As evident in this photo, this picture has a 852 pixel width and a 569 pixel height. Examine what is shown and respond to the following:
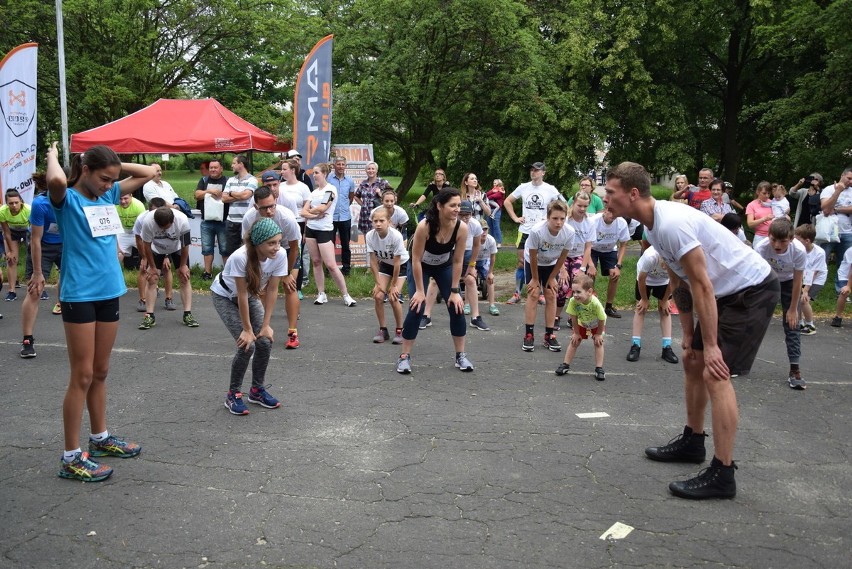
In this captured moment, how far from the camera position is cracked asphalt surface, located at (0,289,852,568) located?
3832 mm

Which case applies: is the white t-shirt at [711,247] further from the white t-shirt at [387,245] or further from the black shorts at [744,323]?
the white t-shirt at [387,245]

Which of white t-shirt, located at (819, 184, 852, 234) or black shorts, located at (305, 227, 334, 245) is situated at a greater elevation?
white t-shirt, located at (819, 184, 852, 234)

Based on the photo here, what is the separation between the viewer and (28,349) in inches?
304

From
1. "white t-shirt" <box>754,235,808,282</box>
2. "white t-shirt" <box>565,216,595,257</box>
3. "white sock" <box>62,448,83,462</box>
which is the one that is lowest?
"white sock" <box>62,448,83,462</box>

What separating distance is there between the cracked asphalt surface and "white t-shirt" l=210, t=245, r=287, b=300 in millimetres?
1011

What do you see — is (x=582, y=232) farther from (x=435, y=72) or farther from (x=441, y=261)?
(x=435, y=72)

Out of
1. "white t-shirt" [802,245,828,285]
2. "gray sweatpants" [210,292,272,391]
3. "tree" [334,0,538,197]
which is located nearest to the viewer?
"gray sweatpants" [210,292,272,391]

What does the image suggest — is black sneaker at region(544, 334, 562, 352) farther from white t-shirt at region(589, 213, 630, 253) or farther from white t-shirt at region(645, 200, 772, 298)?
white t-shirt at region(645, 200, 772, 298)

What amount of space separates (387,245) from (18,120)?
903cm

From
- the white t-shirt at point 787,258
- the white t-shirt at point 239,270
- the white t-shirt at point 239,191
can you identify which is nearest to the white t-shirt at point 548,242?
the white t-shirt at point 787,258

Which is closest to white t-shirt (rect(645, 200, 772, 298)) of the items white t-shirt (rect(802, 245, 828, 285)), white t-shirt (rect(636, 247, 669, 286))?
white t-shirt (rect(636, 247, 669, 286))

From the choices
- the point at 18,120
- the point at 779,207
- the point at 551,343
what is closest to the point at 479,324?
the point at 551,343

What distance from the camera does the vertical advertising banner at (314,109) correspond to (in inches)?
530

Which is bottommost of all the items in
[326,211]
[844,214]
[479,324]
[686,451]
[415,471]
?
[415,471]
